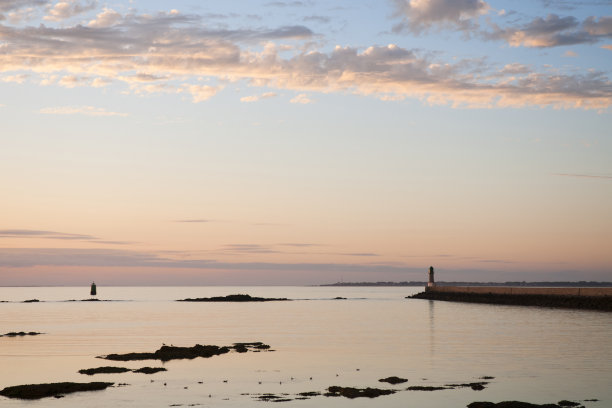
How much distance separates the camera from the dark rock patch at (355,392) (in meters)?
28.0

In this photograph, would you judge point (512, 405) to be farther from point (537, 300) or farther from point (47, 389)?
point (537, 300)

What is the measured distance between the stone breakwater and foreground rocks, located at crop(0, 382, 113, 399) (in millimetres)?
66484

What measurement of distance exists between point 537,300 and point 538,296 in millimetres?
658

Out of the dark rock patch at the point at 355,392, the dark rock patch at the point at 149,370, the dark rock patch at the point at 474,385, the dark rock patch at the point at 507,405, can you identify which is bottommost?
the dark rock patch at the point at 149,370

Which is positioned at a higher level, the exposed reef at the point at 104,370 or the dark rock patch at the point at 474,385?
the dark rock patch at the point at 474,385

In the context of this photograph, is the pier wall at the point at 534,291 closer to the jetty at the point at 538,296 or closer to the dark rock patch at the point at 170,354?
the jetty at the point at 538,296

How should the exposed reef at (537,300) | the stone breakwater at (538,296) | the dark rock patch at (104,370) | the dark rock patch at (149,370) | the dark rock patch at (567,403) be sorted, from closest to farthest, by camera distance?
the dark rock patch at (567,403), the dark rock patch at (149,370), the dark rock patch at (104,370), the exposed reef at (537,300), the stone breakwater at (538,296)

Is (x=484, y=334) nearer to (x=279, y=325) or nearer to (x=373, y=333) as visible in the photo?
(x=373, y=333)

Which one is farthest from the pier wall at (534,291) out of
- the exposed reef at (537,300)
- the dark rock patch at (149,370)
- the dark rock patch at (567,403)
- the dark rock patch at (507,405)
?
the dark rock patch at (507,405)

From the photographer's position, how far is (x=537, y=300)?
3974 inches

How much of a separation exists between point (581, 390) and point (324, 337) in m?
28.0

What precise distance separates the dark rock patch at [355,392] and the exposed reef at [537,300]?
6137 centimetres

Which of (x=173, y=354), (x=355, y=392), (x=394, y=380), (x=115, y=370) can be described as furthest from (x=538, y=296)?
(x=355, y=392)

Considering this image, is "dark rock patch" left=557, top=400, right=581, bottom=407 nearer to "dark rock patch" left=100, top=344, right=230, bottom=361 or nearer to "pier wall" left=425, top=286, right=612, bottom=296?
"dark rock patch" left=100, top=344, right=230, bottom=361
